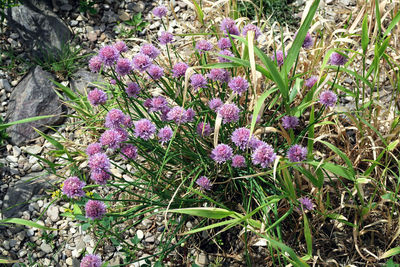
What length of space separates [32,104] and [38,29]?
0.76m

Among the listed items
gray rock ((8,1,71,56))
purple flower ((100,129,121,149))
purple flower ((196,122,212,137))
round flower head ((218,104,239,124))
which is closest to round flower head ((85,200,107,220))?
purple flower ((100,129,121,149))

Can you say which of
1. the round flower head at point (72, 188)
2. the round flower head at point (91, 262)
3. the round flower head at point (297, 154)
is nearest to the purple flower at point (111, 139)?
the round flower head at point (72, 188)

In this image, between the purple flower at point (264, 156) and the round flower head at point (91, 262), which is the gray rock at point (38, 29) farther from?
the purple flower at point (264, 156)

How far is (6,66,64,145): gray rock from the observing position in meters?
3.20

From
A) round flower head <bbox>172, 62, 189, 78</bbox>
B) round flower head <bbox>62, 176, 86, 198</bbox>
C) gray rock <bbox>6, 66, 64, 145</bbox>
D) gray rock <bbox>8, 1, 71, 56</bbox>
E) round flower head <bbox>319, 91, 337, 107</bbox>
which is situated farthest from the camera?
gray rock <bbox>8, 1, 71, 56</bbox>

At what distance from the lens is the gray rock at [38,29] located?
11.7 feet

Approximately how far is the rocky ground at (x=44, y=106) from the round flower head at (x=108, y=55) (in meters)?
0.77

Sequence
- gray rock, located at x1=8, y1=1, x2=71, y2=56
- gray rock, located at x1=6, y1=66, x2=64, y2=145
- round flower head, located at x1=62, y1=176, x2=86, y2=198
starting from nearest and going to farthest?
round flower head, located at x1=62, y1=176, x2=86, y2=198
gray rock, located at x1=6, y1=66, x2=64, y2=145
gray rock, located at x1=8, y1=1, x2=71, y2=56

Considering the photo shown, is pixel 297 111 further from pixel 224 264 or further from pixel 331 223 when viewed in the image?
pixel 224 264

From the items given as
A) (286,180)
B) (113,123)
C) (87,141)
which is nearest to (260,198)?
(286,180)

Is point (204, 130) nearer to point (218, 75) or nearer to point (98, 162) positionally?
point (218, 75)

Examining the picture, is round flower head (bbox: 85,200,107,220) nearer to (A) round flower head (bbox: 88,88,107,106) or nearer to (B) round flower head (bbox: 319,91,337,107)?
(A) round flower head (bbox: 88,88,107,106)

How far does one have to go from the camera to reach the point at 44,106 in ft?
10.8

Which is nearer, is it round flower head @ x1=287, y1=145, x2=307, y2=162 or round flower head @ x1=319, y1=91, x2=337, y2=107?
round flower head @ x1=287, y1=145, x2=307, y2=162
